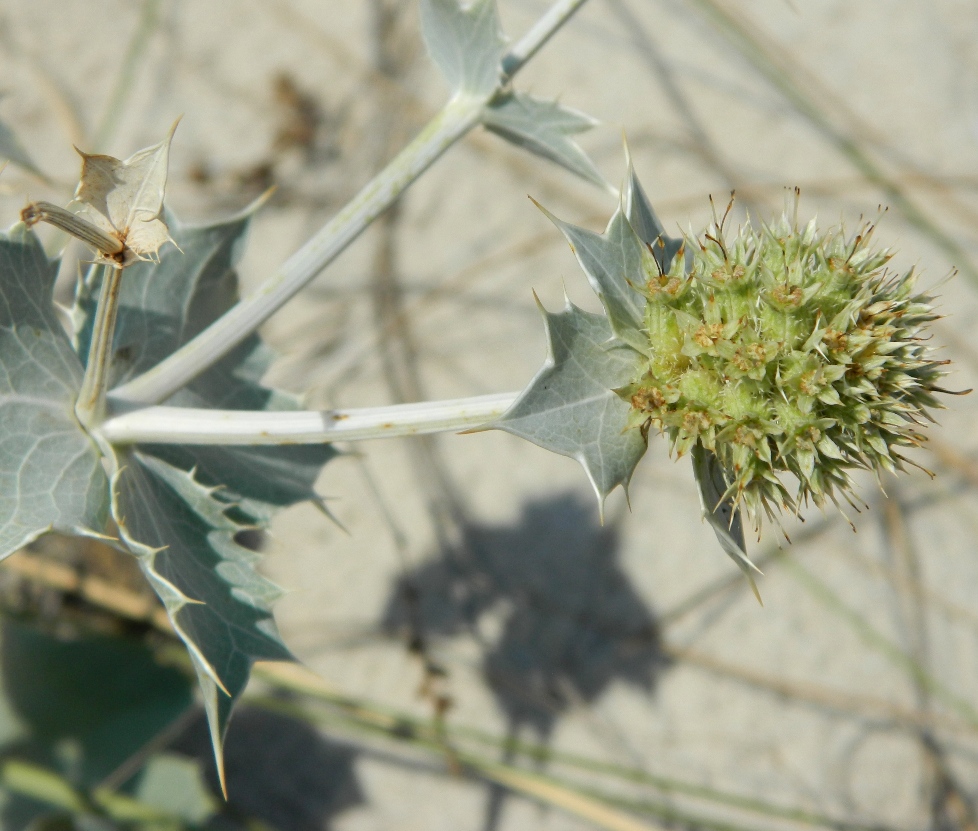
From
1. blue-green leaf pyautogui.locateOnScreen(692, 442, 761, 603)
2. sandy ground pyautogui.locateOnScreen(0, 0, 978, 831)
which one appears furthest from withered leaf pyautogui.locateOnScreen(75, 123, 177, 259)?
sandy ground pyautogui.locateOnScreen(0, 0, 978, 831)

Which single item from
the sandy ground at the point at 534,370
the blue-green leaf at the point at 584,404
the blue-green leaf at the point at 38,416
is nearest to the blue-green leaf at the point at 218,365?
the blue-green leaf at the point at 38,416

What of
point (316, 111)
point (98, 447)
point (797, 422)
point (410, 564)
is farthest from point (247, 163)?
point (797, 422)

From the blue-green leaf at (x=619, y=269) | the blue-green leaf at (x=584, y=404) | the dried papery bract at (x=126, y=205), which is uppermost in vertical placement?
the blue-green leaf at (x=619, y=269)

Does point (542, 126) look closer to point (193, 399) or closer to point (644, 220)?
point (644, 220)

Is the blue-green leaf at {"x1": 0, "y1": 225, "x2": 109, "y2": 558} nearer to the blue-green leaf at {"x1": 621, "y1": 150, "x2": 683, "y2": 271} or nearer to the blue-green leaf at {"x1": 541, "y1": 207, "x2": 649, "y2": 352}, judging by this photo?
the blue-green leaf at {"x1": 541, "y1": 207, "x2": 649, "y2": 352}

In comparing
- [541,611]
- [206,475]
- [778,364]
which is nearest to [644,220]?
[778,364]

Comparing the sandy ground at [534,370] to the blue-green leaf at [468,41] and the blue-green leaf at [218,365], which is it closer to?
the blue-green leaf at [218,365]
